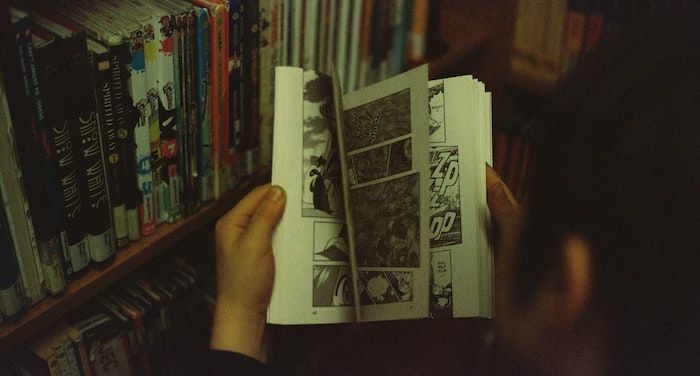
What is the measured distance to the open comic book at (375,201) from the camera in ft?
2.52

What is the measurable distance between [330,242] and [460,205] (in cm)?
17

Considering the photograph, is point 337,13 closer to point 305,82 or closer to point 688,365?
point 305,82

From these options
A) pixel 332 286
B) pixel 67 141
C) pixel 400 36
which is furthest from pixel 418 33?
pixel 67 141

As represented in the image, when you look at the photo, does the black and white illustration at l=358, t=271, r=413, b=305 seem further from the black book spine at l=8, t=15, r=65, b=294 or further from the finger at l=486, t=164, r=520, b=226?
the black book spine at l=8, t=15, r=65, b=294

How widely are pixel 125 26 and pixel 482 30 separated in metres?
0.58

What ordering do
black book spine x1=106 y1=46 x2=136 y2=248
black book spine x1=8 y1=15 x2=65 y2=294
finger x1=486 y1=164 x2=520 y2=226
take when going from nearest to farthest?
black book spine x1=8 y1=15 x2=65 y2=294 < black book spine x1=106 y1=46 x2=136 y2=248 < finger x1=486 y1=164 x2=520 y2=226

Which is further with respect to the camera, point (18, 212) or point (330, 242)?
point (330, 242)

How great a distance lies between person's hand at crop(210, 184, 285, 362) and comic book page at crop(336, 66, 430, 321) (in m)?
0.10

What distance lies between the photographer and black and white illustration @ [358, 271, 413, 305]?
76 cm

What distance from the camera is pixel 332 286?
0.80m

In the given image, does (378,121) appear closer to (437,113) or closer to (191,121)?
(437,113)

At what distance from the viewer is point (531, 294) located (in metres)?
0.61

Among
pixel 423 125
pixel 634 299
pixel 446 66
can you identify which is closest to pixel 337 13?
pixel 446 66

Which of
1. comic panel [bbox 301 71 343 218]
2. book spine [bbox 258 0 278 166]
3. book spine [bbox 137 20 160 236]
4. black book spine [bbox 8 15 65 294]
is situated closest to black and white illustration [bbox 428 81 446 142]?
comic panel [bbox 301 71 343 218]
